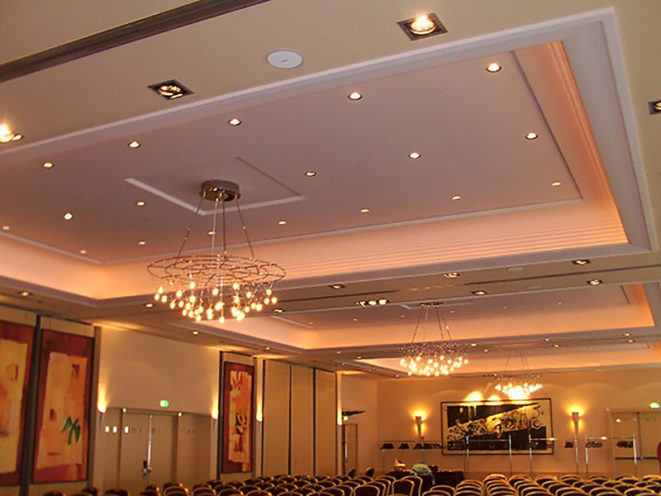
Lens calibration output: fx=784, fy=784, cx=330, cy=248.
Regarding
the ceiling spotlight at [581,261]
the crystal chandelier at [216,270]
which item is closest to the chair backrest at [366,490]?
the crystal chandelier at [216,270]

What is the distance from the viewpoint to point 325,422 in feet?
89.9

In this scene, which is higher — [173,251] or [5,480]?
[173,251]

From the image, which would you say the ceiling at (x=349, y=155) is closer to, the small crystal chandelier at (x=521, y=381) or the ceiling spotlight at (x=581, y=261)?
the ceiling spotlight at (x=581, y=261)

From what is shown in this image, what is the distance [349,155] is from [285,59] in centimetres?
369

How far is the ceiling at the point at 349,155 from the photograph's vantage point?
5.07m

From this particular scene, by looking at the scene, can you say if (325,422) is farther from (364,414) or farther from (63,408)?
(63,408)

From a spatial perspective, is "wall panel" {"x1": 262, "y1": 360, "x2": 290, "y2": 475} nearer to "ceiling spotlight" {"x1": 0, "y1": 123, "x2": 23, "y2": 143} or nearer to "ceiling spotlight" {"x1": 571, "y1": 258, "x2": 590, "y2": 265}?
"ceiling spotlight" {"x1": 571, "y1": 258, "x2": 590, "y2": 265}

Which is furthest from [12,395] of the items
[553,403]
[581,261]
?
[553,403]

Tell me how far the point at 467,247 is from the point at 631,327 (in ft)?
26.9

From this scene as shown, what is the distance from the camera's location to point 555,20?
497cm

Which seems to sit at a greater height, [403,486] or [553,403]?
[553,403]

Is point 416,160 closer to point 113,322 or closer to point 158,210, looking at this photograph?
point 158,210

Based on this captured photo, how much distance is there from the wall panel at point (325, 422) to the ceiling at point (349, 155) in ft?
30.0

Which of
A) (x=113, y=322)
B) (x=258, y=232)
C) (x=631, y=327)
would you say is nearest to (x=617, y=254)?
(x=258, y=232)
